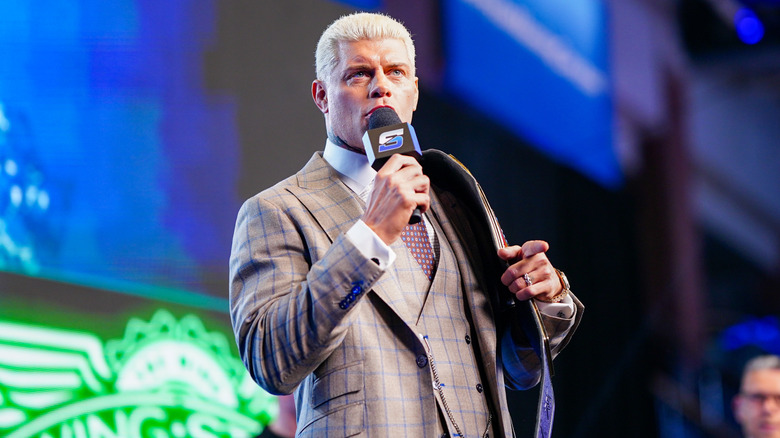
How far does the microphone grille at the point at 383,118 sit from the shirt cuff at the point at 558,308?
17.3 inches

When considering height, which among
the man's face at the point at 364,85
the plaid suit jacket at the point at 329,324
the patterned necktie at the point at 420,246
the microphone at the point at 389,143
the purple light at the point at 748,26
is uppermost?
the purple light at the point at 748,26

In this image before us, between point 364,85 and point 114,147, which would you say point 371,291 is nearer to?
point 364,85

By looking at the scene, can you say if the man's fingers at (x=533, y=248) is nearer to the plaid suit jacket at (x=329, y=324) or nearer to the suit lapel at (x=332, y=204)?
the plaid suit jacket at (x=329, y=324)

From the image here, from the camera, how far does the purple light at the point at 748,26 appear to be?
5218mm

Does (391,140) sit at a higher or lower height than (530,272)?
higher

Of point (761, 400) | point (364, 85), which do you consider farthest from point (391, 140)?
point (761, 400)

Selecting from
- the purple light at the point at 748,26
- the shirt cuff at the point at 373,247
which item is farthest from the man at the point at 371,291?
the purple light at the point at 748,26

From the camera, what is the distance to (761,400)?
3197 millimetres

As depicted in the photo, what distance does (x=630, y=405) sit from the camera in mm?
4129

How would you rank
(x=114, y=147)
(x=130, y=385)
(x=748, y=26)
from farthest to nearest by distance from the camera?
(x=748, y=26) < (x=114, y=147) < (x=130, y=385)

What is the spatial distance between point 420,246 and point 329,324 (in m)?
0.36

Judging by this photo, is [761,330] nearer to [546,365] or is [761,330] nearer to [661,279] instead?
[661,279]

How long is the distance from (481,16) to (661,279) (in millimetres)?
2053

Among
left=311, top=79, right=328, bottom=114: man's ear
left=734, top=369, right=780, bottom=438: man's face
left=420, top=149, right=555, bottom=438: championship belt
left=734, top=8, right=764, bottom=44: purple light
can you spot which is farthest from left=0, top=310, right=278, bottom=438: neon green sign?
left=734, top=8, right=764, bottom=44: purple light
